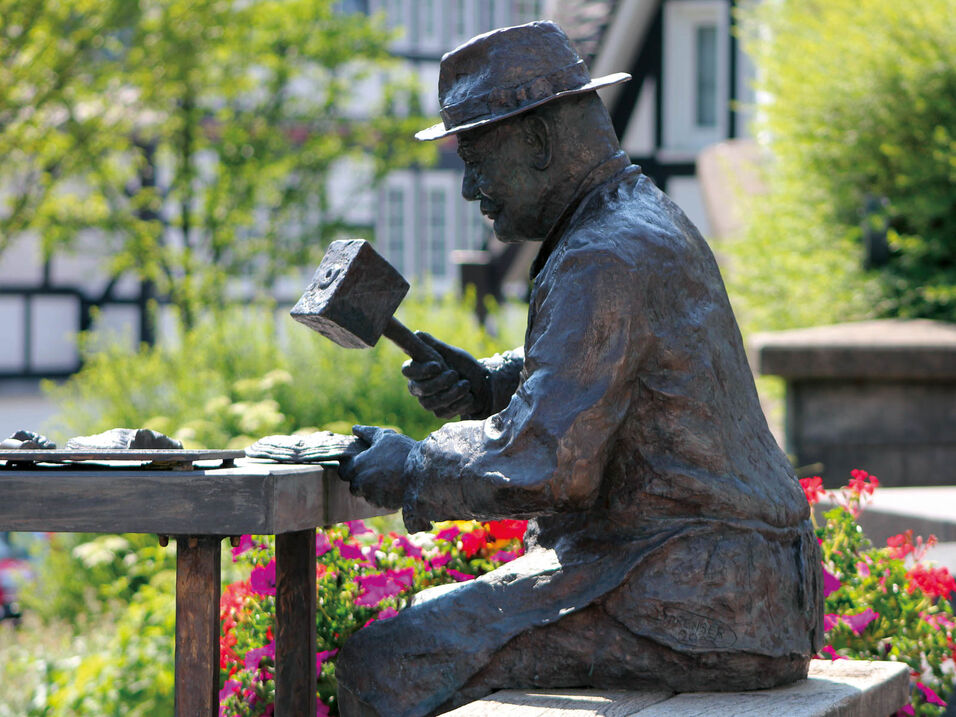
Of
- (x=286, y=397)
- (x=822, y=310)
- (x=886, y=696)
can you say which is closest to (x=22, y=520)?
(x=886, y=696)

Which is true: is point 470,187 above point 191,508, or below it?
above

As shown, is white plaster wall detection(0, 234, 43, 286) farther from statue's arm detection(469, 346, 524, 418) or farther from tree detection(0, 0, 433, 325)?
statue's arm detection(469, 346, 524, 418)

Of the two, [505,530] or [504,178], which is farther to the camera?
[505,530]

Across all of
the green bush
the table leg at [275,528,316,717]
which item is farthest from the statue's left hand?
the green bush

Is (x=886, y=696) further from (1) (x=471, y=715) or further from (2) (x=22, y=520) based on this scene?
(2) (x=22, y=520)

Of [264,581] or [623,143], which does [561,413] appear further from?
[623,143]

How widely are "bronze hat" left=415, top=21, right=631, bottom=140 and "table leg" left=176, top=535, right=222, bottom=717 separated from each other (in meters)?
0.94

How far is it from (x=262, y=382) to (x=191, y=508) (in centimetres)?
523

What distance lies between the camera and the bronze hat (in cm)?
285

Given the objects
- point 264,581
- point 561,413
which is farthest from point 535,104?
point 264,581

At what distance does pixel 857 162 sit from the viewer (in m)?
8.95

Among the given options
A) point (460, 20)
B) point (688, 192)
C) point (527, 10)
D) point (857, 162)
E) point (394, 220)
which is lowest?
point (857, 162)

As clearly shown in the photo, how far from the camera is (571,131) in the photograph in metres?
2.91

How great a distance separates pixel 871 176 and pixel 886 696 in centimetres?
644
